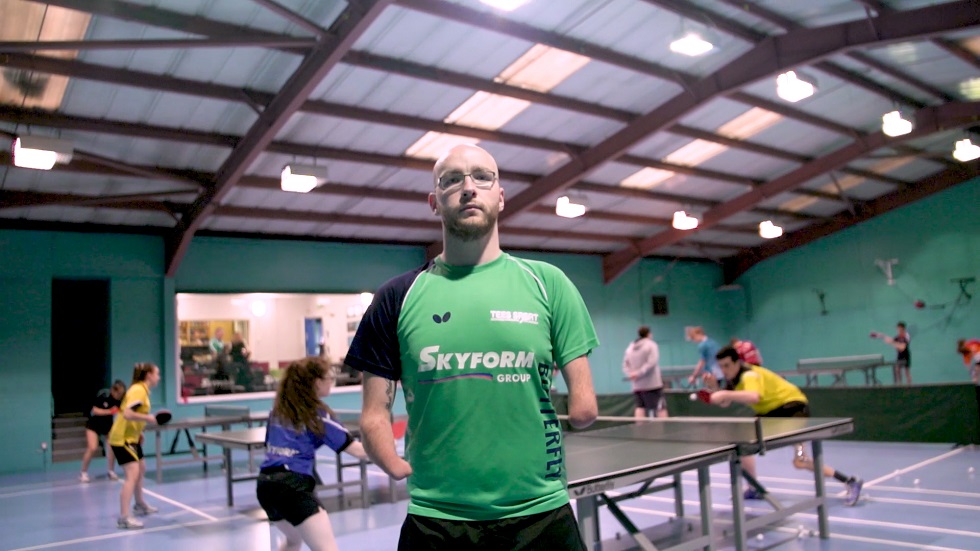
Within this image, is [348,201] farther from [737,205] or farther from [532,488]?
[532,488]

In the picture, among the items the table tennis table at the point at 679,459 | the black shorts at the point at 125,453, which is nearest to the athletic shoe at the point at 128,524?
the black shorts at the point at 125,453

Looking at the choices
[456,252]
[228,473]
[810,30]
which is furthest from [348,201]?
[456,252]

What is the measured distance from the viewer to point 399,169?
1335 cm

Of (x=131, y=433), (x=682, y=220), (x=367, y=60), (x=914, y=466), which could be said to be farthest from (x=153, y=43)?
(x=682, y=220)

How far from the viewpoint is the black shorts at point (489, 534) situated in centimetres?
154

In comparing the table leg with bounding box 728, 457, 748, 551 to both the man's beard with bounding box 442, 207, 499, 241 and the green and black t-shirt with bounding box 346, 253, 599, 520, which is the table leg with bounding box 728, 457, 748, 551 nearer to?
the green and black t-shirt with bounding box 346, 253, 599, 520

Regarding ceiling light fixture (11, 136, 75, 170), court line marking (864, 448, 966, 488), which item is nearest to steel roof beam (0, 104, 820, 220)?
ceiling light fixture (11, 136, 75, 170)

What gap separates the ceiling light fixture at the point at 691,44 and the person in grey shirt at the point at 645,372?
13.7 feet

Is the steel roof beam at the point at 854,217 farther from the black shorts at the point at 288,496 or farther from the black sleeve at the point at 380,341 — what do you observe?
the black sleeve at the point at 380,341

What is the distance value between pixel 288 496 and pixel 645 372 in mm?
7683

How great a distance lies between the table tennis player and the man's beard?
5.23 metres

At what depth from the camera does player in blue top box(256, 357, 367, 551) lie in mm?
4113

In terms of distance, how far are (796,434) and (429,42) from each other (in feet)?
21.9

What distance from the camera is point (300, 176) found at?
34.2 ft
